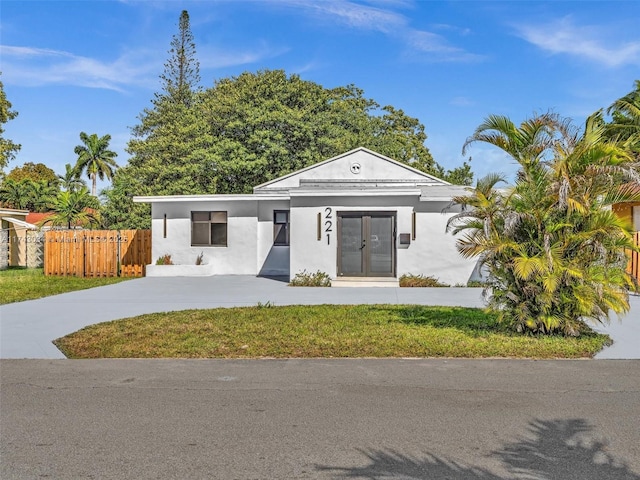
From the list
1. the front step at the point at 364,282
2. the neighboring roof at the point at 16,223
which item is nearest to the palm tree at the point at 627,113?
the front step at the point at 364,282

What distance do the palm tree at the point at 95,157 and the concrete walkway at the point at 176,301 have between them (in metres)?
42.6

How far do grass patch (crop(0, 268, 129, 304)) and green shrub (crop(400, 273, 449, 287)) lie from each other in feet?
30.8

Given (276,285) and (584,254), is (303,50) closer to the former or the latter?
(276,285)

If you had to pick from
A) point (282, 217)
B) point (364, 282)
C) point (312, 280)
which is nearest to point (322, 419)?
point (364, 282)

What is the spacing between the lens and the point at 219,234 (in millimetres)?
19578

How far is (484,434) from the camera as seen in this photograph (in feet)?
14.1

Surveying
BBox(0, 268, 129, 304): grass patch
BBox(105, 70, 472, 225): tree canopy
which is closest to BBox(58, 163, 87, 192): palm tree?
BBox(105, 70, 472, 225): tree canopy

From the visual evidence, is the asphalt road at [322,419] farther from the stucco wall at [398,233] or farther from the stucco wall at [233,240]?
the stucco wall at [233,240]

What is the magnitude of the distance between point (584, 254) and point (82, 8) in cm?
1303

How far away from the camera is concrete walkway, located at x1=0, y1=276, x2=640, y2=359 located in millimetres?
8086

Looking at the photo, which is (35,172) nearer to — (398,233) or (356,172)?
(356,172)

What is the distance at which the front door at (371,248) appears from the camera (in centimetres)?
1622

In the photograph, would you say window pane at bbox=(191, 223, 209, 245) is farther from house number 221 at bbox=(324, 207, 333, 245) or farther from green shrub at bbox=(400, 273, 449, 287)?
green shrub at bbox=(400, 273, 449, 287)

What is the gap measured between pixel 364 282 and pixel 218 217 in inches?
264
